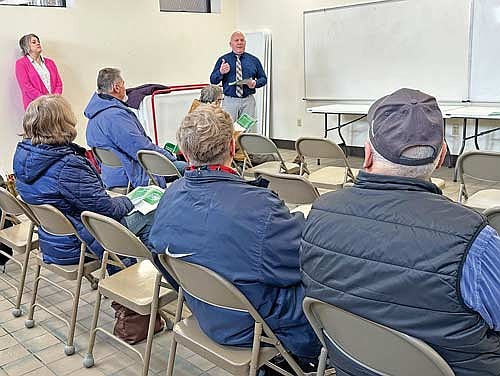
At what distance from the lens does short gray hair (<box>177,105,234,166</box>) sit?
1.70m

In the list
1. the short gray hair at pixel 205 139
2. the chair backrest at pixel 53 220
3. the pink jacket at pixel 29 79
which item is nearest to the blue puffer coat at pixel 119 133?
the chair backrest at pixel 53 220

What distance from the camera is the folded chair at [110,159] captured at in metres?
3.67

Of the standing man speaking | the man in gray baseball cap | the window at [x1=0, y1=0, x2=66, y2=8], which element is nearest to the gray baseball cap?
the man in gray baseball cap

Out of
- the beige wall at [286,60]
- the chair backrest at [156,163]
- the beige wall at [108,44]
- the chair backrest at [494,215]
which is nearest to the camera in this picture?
the chair backrest at [494,215]

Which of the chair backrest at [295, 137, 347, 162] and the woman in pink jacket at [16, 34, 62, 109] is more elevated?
the woman in pink jacket at [16, 34, 62, 109]

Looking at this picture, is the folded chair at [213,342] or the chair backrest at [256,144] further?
the chair backrest at [256,144]

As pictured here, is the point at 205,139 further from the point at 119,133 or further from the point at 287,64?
the point at 287,64

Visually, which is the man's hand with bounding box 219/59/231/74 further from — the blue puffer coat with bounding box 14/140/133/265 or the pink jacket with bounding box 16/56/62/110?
the blue puffer coat with bounding box 14/140/133/265

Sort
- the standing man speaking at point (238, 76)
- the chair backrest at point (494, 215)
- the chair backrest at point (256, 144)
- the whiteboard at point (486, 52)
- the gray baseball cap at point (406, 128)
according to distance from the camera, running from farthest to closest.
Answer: the standing man speaking at point (238, 76) < the whiteboard at point (486, 52) < the chair backrest at point (256, 144) < the chair backrest at point (494, 215) < the gray baseball cap at point (406, 128)

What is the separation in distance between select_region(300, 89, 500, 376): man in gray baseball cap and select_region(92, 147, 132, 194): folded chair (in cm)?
260

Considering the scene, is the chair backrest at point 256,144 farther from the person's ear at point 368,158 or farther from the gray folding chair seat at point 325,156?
the person's ear at point 368,158

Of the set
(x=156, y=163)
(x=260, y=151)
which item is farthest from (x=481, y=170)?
(x=156, y=163)

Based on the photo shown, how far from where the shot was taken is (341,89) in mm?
6613

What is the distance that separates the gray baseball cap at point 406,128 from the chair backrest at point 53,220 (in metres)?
1.47
